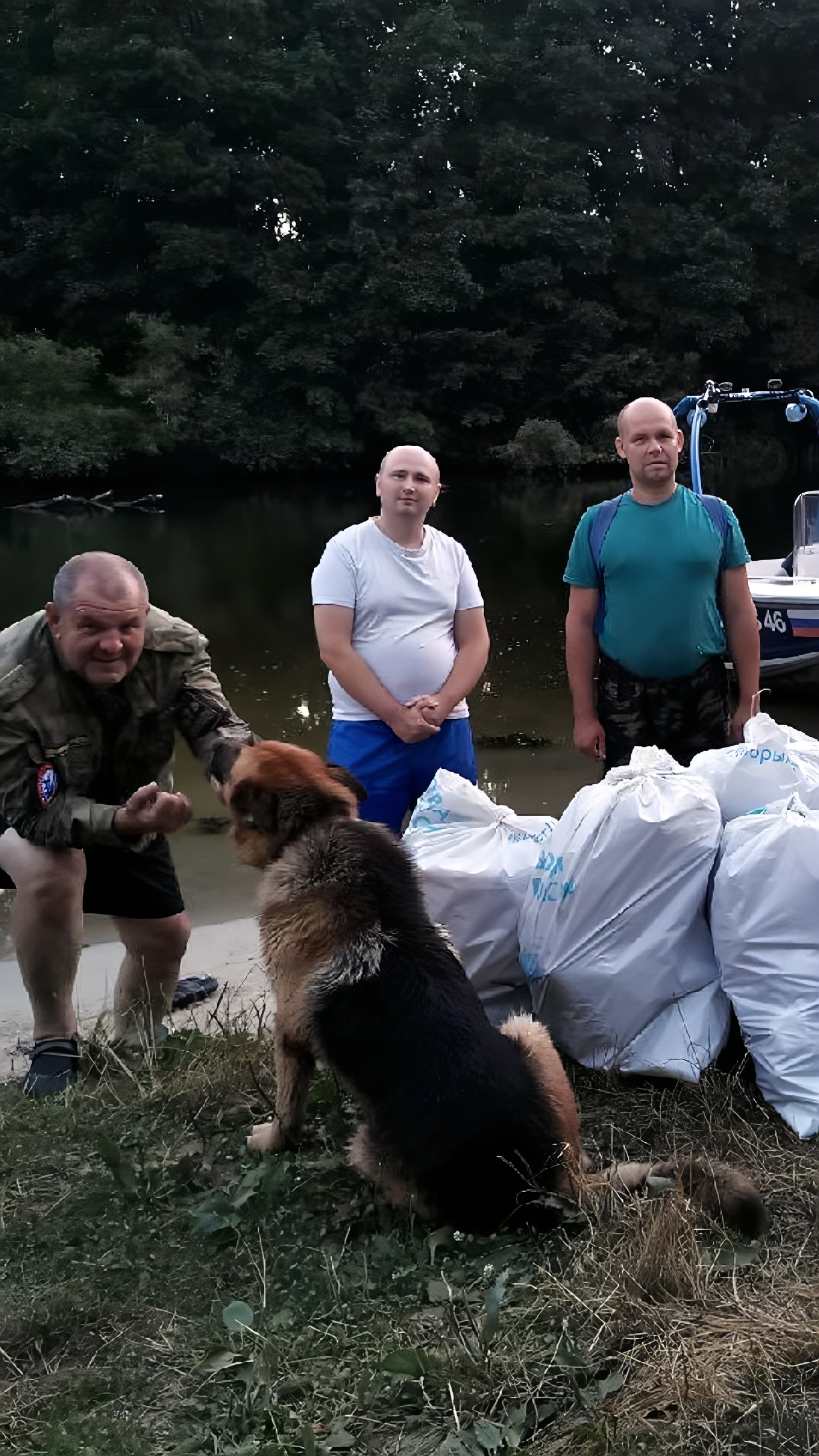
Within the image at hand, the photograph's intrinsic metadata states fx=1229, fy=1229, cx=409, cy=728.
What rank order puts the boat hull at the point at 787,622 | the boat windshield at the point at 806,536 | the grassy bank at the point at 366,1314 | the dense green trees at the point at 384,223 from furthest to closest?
the dense green trees at the point at 384,223
the boat windshield at the point at 806,536
the boat hull at the point at 787,622
the grassy bank at the point at 366,1314

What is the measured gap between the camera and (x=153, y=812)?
2.99 metres

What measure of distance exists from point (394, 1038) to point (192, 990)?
5.82 feet

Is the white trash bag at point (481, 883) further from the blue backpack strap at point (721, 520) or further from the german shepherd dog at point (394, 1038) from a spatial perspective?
the blue backpack strap at point (721, 520)

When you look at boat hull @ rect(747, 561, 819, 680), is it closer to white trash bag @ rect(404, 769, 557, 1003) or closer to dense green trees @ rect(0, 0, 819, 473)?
white trash bag @ rect(404, 769, 557, 1003)

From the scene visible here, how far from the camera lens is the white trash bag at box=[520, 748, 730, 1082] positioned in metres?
3.03

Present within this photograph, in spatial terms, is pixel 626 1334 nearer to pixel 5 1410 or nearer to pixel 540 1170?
pixel 540 1170

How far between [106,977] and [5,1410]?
2.22 m

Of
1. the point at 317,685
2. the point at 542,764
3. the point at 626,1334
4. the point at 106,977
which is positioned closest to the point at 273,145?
the point at 317,685

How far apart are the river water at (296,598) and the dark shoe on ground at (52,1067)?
1816 millimetres

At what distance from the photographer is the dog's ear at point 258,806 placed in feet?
8.77

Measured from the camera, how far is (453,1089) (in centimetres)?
226

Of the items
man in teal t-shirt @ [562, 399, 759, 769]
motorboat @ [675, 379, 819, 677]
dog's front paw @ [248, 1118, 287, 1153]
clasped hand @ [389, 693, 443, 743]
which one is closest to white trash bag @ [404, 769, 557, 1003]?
clasped hand @ [389, 693, 443, 743]

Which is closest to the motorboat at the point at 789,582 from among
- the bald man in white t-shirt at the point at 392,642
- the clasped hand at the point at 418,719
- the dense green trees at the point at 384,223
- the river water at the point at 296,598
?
the river water at the point at 296,598

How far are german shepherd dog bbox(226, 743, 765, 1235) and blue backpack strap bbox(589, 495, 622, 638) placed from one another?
1560 millimetres
